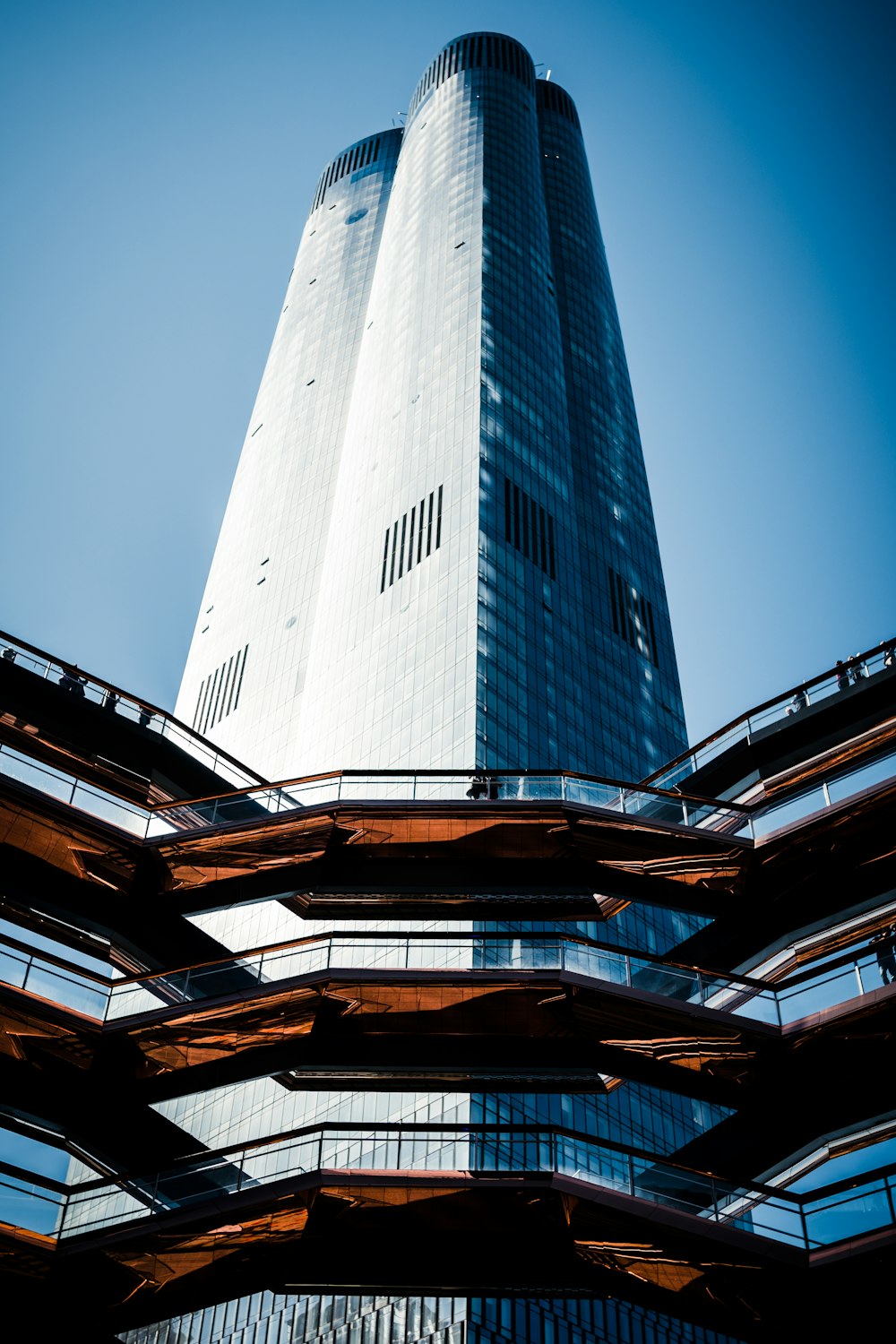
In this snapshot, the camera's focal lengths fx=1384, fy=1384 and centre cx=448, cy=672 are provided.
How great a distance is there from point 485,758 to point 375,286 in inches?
2857

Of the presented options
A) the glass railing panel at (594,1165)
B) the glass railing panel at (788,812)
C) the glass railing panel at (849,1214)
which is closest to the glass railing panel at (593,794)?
the glass railing panel at (788,812)

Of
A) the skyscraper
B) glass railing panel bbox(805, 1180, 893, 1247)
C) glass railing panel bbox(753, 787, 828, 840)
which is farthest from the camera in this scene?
the skyscraper

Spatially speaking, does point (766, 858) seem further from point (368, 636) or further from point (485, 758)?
point (368, 636)

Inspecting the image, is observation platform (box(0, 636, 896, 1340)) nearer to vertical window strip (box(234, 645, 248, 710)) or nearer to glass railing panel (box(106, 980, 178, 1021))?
glass railing panel (box(106, 980, 178, 1021))

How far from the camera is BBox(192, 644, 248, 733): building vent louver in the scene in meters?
109

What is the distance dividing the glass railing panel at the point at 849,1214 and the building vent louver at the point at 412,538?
62732 mm

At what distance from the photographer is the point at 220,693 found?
112 meters

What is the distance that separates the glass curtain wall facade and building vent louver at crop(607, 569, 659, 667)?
305mm

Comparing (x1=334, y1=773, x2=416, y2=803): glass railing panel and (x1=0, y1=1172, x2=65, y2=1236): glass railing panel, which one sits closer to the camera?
(x1=0, y1=1172, x2=65, y2=1236): glass railing panel

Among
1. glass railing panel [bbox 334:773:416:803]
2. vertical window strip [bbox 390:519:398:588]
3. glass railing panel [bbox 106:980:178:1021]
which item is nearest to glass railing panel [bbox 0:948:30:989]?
glass railing panel [bbox 106:980:178:1021]

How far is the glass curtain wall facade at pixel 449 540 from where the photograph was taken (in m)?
62.2

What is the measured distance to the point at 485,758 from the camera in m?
69.2

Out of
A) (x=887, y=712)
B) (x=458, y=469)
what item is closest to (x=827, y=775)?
(x=887, y=712)

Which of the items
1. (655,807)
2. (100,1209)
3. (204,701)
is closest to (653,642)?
(204,701)
